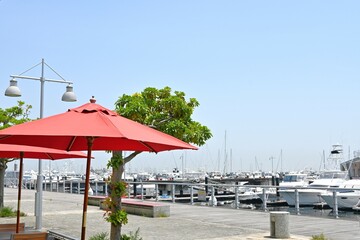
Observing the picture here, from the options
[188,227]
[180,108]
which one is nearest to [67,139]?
[180,108]

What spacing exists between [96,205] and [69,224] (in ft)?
24.9

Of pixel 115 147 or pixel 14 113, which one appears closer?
pixel 115 147

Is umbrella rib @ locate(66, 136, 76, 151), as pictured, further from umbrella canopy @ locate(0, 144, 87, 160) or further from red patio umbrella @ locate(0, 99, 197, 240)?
umbrella canopy @ locate(0, 144, 87, 160)

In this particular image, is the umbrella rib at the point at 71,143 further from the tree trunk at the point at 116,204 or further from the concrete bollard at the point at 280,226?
the concrete bollard at the point at 280,226

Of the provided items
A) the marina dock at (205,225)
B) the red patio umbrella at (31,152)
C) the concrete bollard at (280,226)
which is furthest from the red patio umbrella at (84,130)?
the marina dock at (205,225)

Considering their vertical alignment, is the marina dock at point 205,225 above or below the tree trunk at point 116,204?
below

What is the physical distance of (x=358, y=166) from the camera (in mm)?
55906

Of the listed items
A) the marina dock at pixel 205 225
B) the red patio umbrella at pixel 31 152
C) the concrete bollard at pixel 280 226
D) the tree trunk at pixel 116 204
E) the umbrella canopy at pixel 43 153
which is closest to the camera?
→ the tree trunk at pixel 116 204

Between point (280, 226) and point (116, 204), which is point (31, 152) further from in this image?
point (280, 226)

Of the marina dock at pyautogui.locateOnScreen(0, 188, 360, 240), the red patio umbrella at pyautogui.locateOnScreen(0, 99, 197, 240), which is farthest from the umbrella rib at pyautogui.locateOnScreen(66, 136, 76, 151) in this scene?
the marina dock at pyautogui.locateOnScreen(0, 188, 360, 240)

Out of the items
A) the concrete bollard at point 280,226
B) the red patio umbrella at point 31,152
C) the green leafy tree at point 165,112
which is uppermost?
the green leafy tree at point 165,112

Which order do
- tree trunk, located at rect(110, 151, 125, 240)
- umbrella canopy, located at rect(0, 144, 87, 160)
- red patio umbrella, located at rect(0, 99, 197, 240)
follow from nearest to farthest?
red patio umbrella, located at rect(0, 99, 197, 240)
tree trunk, located at rect(110, 151, 125, 240)
umbrella canopy, located at rect(0, 144, 87, 160)

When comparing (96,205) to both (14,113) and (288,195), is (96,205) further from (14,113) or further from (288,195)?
(288,195)

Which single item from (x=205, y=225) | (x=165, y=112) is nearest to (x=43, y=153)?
(x=165, y=112)
